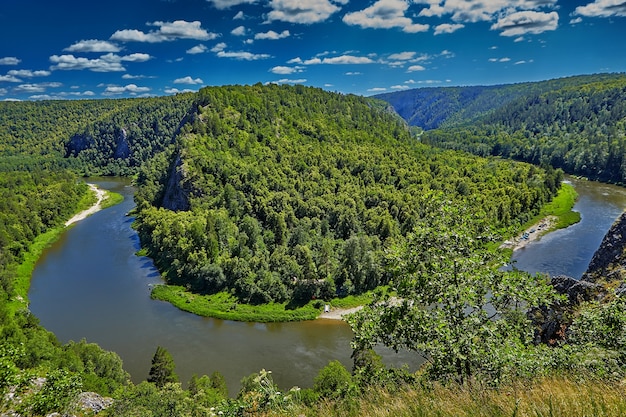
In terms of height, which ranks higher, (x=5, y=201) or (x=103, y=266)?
(x=5, y=201)

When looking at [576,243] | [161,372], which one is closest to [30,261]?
[161,372]

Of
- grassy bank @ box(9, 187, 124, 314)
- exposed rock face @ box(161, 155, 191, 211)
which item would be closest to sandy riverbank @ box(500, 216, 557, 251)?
exposed rock face @ box(161, 155, 191, 211)

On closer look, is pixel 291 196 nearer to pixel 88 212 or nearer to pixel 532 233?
pixel 532 233

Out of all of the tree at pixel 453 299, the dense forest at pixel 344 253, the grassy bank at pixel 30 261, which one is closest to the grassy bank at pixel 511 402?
the dense forest at pixel 344 253

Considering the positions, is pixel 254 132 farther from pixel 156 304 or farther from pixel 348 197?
pixel 156 304

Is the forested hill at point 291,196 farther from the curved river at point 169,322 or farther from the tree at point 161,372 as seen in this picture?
the tree at point 161,372

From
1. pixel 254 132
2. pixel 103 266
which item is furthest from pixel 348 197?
pixel 103 266
